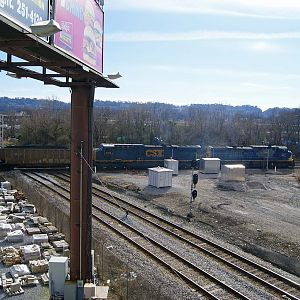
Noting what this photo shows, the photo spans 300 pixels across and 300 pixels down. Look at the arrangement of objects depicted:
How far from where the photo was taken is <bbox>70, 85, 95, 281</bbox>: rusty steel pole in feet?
31.2

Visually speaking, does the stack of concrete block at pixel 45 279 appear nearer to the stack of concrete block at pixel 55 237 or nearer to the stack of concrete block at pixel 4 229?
the stack of concrete block at pixel 55 237

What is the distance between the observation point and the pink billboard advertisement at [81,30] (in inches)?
241

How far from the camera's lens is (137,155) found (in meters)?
40.9

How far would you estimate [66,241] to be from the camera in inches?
619

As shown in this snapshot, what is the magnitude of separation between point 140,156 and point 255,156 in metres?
13.6

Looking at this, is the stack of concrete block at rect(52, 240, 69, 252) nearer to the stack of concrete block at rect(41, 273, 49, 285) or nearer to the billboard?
the stack of concrete block at rect(41, 273, 49, 285)

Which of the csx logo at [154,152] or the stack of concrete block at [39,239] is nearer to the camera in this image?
the stack of concrete block at [39,239]

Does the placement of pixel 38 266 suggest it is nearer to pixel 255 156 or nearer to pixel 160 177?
pixel 160 177

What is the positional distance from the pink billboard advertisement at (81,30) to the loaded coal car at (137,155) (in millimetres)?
30609

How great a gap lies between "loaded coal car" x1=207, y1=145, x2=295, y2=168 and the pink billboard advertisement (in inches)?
1389

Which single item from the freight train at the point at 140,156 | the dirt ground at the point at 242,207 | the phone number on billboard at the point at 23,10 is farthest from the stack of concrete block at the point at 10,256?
the freight train at the point at 140,156

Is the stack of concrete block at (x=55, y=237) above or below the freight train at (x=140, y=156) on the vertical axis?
below

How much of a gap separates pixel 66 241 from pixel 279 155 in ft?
116

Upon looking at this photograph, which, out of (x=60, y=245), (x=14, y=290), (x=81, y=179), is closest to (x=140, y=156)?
(x=60, y=245)
